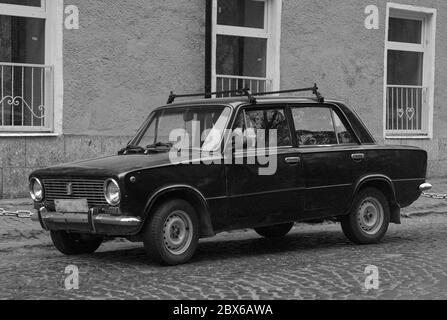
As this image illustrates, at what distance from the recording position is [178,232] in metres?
7.80

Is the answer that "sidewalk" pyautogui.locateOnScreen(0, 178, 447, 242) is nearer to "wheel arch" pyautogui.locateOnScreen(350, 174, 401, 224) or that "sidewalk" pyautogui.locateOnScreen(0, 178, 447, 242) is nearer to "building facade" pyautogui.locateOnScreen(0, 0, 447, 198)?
"building facade" pyautogui.locateOnScreen(0, 0, 447, 198)

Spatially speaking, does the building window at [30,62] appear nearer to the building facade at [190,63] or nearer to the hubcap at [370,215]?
the building facade at [190,63]

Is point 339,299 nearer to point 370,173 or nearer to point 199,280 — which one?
point 199,280

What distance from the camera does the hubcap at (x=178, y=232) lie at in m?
7.68

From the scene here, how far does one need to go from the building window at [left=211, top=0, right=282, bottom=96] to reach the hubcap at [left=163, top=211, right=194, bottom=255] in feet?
22.1

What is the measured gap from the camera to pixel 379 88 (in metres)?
16.6

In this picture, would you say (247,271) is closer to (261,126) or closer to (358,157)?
(261,126)

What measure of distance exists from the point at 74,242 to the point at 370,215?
3412 mm

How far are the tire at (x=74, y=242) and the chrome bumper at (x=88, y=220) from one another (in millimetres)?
387

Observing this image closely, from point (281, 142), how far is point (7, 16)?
18.9 ft

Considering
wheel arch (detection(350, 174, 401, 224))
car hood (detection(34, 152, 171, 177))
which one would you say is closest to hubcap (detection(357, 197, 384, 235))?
wheel arch (detection(350, 174, 401, 224))

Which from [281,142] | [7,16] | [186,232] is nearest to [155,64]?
[7,16]

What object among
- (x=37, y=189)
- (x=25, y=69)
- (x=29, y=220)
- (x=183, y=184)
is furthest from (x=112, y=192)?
(x=25, y=69)

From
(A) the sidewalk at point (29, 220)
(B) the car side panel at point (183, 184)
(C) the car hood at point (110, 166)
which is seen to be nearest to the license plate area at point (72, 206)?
(C) the car hood at point (110, 166)
